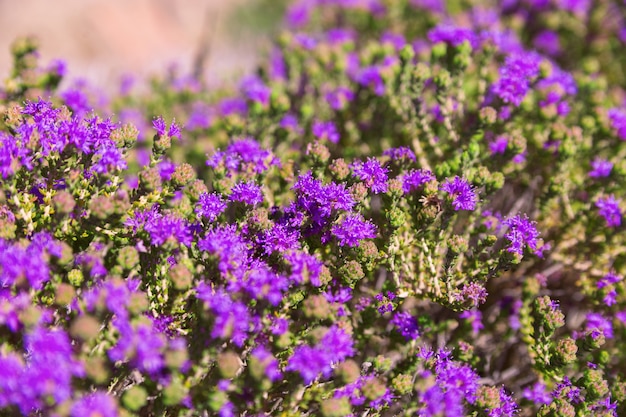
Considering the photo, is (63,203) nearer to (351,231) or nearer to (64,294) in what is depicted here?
(64,294)

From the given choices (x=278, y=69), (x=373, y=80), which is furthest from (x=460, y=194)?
(x=278, y=69)

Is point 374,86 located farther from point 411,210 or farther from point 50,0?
point 50,0

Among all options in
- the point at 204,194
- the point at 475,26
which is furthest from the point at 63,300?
the point at 475,26

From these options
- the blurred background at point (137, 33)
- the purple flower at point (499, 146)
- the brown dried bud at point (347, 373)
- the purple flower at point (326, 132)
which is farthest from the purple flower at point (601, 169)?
the blurred background at point (137, 33)

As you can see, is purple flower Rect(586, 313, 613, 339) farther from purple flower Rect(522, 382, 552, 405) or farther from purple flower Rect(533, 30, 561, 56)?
purple flower Rect(533, 30, 561, 56)

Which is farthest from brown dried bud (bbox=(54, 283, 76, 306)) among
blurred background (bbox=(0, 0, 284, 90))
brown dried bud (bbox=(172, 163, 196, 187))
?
blurred background (bbox=(0, 0, 284, 90))

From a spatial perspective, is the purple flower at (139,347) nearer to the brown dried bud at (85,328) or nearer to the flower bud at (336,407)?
the brown dried bud at (85,328)
